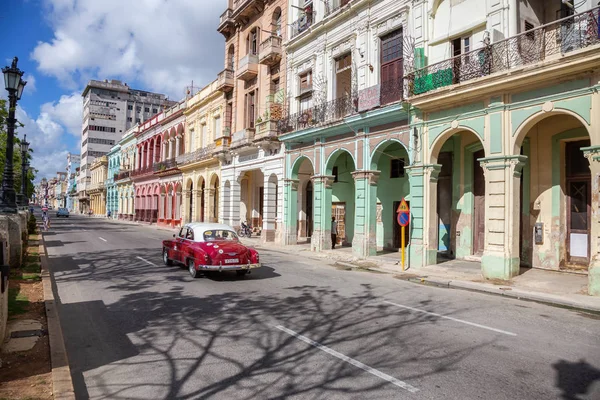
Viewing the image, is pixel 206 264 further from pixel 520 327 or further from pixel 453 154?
pixel 453 154

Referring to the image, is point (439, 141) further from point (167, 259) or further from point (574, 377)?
point (574, 377)

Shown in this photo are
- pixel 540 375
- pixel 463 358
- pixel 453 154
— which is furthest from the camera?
pixel 453 154

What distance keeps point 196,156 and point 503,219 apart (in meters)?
26.2

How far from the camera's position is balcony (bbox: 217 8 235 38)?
2890 cm

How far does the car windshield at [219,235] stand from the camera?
11547 millimetres

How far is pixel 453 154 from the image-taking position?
1587 centimetres

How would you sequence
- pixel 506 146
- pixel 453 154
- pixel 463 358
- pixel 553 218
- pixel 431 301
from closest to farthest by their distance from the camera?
pixel 463 358, pixel 431 301, pixel 506 146, pixel 553 218, pixel 453 154

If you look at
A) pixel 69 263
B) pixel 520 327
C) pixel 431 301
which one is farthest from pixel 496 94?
pixel 69 263

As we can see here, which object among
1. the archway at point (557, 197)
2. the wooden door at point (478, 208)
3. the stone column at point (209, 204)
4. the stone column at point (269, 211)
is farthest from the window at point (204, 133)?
the archway at point (557, 197)

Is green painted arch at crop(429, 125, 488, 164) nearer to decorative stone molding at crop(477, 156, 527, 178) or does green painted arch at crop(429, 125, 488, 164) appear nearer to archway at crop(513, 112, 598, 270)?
decorative stone molding at crop(477, 156, 527, 178)

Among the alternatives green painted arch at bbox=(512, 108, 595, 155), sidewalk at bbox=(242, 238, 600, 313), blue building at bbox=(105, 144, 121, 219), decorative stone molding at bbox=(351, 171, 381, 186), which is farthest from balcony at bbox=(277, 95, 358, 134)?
blue building at bbox=(105, 144, 121, 219)

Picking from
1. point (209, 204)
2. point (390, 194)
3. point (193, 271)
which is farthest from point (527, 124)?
point (209, 204)

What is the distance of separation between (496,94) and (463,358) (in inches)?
360

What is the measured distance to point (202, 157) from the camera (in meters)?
32.0
